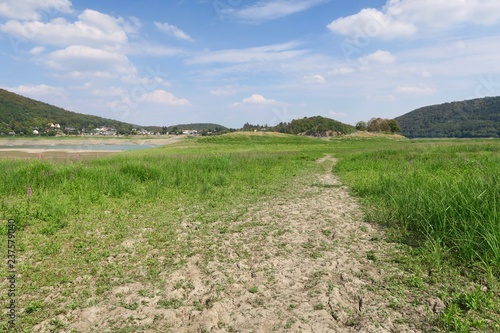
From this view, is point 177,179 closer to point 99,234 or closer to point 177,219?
point 177,219

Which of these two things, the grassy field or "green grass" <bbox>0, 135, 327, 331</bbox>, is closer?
the grassy field

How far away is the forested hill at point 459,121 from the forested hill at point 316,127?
49.8 m

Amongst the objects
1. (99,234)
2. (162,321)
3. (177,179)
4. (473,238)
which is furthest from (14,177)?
(473,238)

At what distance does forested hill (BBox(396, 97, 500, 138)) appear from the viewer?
5359 inches

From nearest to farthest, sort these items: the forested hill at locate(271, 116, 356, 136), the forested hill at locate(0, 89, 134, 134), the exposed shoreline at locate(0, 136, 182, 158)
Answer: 1. the exposed shoreline at locate(0, 136, 182, 158)
2. the forested hill at locate(0, 89, 134, 134)
3. the forested hill at locate(271, 116, 356, 136)

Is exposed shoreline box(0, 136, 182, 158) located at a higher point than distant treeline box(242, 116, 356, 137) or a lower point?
lower

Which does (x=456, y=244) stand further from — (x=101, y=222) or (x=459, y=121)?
(x=459, y=121)

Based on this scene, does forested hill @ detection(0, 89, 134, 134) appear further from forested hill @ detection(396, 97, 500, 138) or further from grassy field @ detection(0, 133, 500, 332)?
forested hill @ detection(396, 97, 500, 138)

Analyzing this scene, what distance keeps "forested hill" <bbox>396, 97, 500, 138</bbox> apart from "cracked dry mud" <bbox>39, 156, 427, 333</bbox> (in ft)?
506

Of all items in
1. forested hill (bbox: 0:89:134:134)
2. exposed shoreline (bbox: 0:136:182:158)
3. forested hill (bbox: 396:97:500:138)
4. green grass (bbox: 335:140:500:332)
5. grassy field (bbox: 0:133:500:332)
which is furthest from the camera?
forested hill (bbox: 0:89:134:134)

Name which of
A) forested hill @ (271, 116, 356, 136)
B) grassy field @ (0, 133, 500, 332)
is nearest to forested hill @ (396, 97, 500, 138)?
forested hill @ (271, 116, 356, 136)

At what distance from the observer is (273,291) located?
3.81 m

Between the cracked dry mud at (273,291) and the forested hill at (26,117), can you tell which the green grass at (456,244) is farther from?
the forested hill at (26,117)

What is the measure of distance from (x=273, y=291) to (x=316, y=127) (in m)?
145
